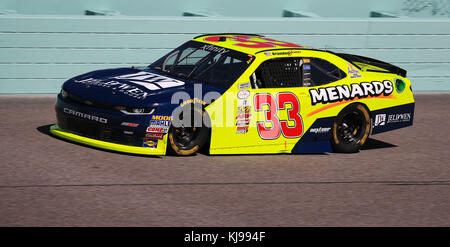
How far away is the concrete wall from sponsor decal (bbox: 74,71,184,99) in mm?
3802

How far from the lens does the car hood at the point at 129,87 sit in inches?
317

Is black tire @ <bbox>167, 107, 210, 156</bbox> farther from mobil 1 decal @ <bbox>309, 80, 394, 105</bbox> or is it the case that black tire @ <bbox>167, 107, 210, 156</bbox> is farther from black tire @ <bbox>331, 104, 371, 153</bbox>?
black tire @ <bbox>331, 104, 371, 153</bbox>

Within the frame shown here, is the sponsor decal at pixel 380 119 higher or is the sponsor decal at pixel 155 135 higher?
the sponsor decal at pixel 380 119

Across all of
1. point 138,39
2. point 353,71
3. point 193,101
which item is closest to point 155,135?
point 193,101

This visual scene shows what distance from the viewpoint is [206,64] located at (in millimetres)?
9055

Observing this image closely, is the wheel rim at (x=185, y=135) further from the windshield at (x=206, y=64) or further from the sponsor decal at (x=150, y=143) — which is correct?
the windshield at (x=206, y=64)

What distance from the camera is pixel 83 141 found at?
826cm

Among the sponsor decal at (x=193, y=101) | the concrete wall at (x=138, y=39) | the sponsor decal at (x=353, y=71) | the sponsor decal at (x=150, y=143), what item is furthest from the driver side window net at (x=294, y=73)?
the concrete wall at (x=138, y=39)

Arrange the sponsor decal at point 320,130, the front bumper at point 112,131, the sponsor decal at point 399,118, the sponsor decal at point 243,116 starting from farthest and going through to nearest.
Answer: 1. the sponsor decal at point 399,118
2. the sponsor decal at point 320,130
3. the sponsor decal at point 243,116
4. the front bumper at point 112,131

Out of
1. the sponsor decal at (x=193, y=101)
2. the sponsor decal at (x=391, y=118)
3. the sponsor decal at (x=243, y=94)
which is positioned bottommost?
the sponsor decal at (x=391, y=118)

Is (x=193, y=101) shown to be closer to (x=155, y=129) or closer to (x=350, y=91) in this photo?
(x=155, y=129)

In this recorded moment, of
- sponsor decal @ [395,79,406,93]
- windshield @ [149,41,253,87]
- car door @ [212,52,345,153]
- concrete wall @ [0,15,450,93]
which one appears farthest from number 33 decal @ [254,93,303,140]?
concrete wall @ [0,15,450,93]

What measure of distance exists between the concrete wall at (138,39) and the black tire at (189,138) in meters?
4.73

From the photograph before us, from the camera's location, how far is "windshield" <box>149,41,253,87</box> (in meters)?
8.77
